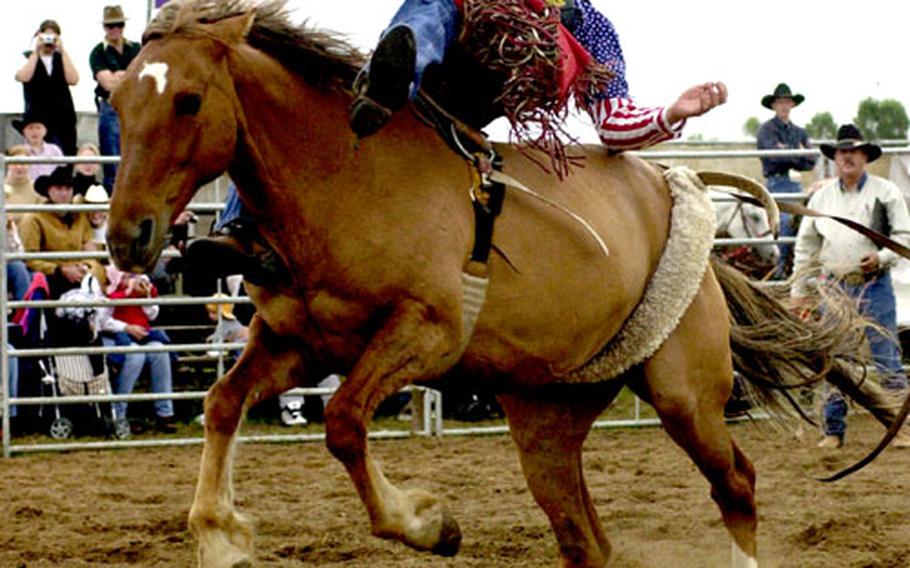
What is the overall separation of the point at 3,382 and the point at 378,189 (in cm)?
529

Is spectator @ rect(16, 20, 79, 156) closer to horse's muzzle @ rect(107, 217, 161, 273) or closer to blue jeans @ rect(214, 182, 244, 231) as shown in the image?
blue jeans @ rect(214, 182, 244, 231)

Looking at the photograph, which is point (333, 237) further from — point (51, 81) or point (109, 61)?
point (51, 81)

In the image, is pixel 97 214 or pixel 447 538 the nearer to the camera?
pixel 447 538

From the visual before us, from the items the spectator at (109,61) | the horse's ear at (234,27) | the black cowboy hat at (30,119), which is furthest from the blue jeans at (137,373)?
the horse's ear at (234,27)

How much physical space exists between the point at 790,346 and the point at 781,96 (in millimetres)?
6306

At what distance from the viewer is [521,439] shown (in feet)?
17.8

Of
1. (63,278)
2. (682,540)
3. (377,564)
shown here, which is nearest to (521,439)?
(377,564)

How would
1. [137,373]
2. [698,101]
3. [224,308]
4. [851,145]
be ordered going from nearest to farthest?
1. [698,101]
2. [851,145]
3. [137,373]
4. [224,308]

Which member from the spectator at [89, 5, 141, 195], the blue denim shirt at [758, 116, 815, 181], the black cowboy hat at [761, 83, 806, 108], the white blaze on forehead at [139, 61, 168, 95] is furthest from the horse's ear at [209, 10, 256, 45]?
the black cowboy hat at [761, 83, 806, 108]

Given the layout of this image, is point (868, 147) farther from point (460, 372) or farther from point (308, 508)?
point (460, 372)

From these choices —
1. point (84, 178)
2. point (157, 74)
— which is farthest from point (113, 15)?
point (157, 74)

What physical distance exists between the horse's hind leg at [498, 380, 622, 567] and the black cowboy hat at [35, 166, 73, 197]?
14.7 ft

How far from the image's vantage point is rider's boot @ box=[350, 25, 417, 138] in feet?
13.4

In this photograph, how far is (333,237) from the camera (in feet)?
13.9
